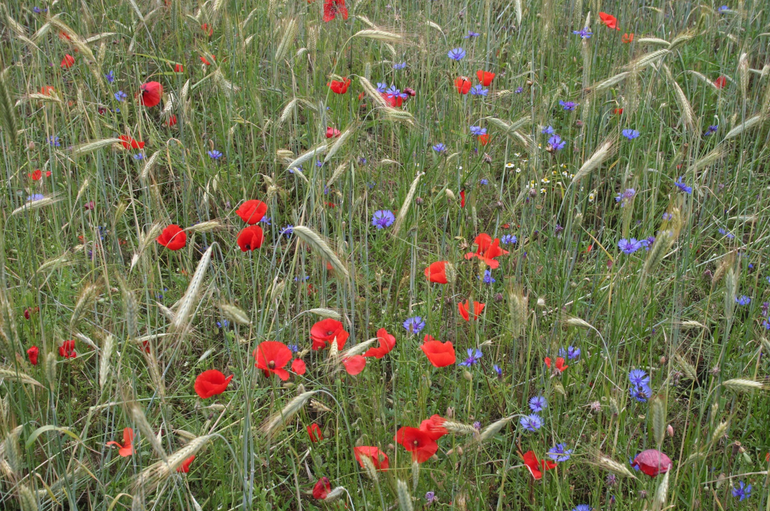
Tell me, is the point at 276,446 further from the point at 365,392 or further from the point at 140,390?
the point at 140,390

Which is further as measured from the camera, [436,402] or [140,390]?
[140,390]

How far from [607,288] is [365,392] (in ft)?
2.95

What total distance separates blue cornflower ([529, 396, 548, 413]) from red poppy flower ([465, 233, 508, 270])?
40cm

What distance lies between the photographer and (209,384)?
5.11 ft

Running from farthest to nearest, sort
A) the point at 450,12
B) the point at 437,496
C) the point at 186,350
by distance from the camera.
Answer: the point at 450,12 → the point at 186,350 → the point at 437,496

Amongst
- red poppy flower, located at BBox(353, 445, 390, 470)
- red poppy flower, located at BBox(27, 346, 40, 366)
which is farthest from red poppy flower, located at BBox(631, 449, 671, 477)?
red poppy flower, located at BBox(27, 346, 40, 366)

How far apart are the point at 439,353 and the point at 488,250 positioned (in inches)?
17.7

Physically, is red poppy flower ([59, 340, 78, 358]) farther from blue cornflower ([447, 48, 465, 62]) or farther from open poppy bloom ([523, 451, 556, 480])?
blue cornflower ([447, 48, 465, 62])

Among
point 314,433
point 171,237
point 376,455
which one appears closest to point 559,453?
point 376,455

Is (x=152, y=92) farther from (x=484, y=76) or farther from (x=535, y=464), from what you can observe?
(x=535, y=464)

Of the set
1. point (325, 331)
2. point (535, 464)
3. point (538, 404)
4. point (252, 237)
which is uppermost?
point (252, 237)

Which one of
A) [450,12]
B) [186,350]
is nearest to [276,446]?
[186,350]

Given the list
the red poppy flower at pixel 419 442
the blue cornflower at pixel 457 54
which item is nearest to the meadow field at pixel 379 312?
the red poppy flower at pixel 419 442

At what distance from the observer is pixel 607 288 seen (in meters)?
2.09
